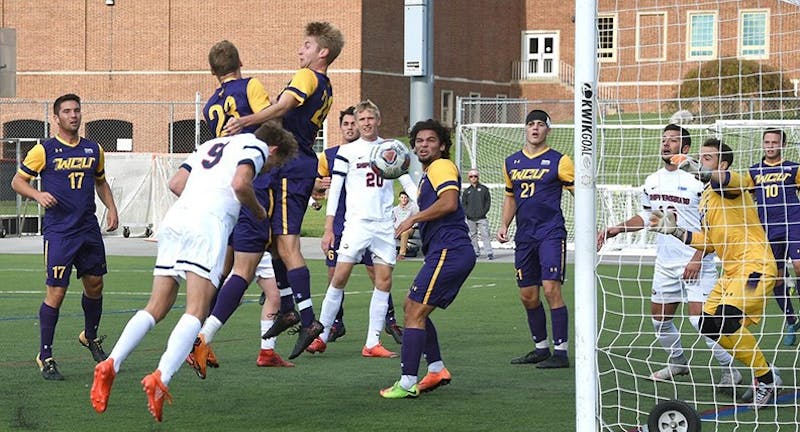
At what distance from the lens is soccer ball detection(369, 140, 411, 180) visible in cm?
986

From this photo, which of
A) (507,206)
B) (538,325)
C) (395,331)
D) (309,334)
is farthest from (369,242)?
(309,334)

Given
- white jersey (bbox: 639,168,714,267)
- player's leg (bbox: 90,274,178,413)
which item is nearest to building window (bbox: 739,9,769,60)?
white jersey (bbox: 639,168,714,267)

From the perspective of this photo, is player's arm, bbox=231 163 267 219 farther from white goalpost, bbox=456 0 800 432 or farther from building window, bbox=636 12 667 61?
building window, bbox=636 12 667 61

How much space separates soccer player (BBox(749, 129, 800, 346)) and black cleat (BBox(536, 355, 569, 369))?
1.89 metres

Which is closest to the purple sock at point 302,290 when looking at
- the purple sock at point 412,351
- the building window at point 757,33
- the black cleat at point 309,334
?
the black cleat at point 309,334

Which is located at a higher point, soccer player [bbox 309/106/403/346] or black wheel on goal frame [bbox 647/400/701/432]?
soccer player [bbox 309/106/403/346]

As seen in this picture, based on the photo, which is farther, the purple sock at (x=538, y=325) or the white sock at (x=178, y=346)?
the purple sock at (x=538, y=325)

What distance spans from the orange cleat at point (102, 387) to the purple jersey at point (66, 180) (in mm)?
2863

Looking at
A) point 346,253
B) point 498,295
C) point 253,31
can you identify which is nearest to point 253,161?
point 346,253

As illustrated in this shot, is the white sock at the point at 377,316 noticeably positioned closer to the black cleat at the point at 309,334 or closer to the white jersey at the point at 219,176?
the black cleat at the point at 309,334

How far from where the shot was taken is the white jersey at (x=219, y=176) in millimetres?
7480

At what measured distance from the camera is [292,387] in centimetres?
903

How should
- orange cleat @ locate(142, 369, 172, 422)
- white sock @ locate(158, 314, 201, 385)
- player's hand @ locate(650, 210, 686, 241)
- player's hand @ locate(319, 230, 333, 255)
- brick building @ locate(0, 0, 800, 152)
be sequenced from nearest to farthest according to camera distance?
orange cleat @ locate(142, 369, 172, 422) → white sock @ locate(158, 314, 201, 385) → player's hand @ locate(650, 210, 686, 241) → player's hand @ locate(319, 230, 333, 255) → brick building @ locate(0, 0, 800, 152)

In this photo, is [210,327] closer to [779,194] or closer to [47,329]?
[47,329]
